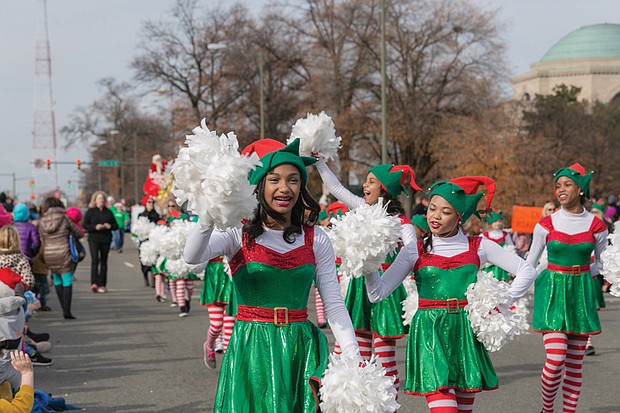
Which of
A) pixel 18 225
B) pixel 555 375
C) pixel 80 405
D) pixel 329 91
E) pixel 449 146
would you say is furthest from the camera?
A: pixel 329 91

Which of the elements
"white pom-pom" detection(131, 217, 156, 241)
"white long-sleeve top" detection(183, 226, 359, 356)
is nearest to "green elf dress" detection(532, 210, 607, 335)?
"white long-sleeve top" detection(183, 226, 359, 356)

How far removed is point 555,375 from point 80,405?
3714 mm

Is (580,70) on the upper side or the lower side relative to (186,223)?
upper

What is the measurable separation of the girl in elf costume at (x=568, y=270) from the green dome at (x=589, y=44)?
92.3 m

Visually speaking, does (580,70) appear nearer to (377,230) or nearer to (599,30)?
(599,30)

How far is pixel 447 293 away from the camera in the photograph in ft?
17.3

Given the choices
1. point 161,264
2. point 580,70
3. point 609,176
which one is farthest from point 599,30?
point 161,264

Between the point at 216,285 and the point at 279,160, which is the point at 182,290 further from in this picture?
the point at 279,160

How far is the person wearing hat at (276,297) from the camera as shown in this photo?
12.8 ft

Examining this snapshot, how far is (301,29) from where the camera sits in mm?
40000

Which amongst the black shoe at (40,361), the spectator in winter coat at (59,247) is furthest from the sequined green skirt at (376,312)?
the spectator in winter coat at (59,247)

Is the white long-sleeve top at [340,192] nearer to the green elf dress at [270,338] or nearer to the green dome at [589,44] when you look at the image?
the green elf dress at [270,338]

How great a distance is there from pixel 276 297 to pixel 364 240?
30.0 inches

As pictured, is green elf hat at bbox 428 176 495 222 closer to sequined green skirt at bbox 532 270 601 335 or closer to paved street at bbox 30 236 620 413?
sequined green skirt at bbox 532 270 601 335
